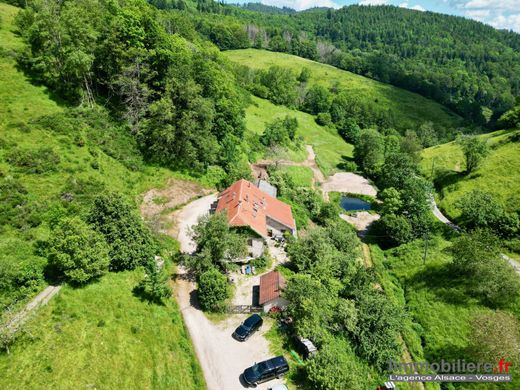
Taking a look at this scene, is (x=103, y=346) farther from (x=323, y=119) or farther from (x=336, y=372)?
(x=323, y=119)

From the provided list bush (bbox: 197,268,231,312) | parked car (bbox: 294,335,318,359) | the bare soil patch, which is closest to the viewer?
parked car (bbox: 294,335,318,359)

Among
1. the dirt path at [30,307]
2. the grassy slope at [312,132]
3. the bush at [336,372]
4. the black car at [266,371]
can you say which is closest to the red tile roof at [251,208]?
the black car at [266,371]

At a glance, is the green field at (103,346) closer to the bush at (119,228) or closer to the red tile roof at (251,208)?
the bush at (119,228)

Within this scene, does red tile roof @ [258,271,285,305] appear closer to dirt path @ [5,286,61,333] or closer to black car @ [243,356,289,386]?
black car @ [243,356,289,386]

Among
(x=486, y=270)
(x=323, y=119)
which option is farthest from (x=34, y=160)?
(x=323, y=119)

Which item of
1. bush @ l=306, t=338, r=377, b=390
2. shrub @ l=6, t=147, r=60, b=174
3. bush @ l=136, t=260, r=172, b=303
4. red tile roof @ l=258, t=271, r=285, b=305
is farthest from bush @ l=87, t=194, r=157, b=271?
bush @ l=306, t=338, r=377, b=390

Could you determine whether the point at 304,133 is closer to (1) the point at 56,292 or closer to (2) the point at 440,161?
(2) the point at 440,161

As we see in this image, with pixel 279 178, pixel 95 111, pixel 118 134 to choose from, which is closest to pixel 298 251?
pixel 279 178
